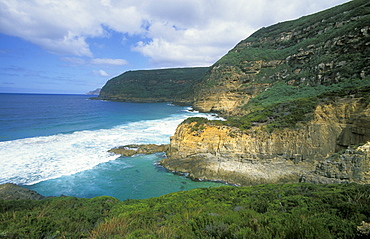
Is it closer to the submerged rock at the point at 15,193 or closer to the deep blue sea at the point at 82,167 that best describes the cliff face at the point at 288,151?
the deep blue sea at the point at 82,167

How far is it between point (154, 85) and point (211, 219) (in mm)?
134180

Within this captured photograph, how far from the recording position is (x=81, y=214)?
7.18 meters

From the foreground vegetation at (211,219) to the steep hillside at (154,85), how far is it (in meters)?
94.2

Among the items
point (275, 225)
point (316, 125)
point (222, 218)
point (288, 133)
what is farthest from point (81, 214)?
point (316, 125)

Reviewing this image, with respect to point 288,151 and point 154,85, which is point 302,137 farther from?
point 154,85

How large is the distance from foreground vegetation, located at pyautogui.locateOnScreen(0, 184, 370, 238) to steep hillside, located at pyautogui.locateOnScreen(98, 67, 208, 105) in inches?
3710

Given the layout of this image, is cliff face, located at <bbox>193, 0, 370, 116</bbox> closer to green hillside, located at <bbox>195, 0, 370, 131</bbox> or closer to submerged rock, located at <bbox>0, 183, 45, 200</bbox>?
green hillside, located at <bbox>195, 0, 370, 131</bbox>

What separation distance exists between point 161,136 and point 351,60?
30.7 metres

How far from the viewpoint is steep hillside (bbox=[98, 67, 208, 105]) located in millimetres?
119219

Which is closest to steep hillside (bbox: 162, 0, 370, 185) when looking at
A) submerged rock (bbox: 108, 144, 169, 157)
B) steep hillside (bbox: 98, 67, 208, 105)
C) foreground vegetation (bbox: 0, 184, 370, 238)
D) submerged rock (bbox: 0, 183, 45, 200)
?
submerged rock (bbox: 108, 144, 169, 157)

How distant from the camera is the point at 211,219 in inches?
225

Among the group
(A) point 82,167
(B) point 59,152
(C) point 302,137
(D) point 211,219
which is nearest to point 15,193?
(A) point 82,167

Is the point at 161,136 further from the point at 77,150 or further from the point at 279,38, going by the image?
the point at 279,38

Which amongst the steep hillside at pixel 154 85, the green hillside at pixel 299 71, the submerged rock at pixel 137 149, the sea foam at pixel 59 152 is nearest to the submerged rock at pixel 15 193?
the sea foam at pixel 59 152
